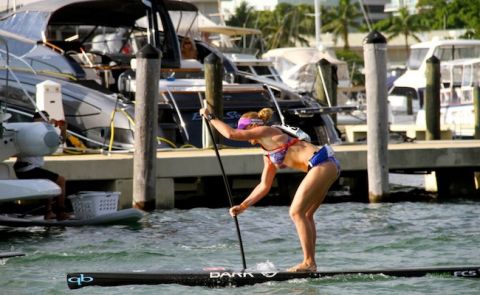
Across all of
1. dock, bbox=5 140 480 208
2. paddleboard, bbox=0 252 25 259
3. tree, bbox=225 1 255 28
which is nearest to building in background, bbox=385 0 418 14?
tree, bbox=225 1 255 28

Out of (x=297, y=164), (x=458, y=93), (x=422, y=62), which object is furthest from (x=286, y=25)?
(x=297, y=164)

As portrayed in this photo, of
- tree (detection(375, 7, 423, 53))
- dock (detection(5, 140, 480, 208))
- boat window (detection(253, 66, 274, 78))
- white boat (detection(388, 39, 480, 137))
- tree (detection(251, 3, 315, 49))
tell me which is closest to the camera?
dock (detection(5, 140, 480, 208))

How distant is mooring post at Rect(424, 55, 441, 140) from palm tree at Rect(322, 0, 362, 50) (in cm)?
7107

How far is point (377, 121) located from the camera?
62.7 ft

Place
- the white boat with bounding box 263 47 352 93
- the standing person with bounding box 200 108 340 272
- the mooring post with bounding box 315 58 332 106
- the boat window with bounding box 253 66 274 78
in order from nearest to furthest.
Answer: the standing person with bounding box 200 108 340 272 → the mooring post with bounding box 315 58 332 106 → the boat window with bounding box 253 66 274 78 → the white boat with bounding box 263 47 352 93

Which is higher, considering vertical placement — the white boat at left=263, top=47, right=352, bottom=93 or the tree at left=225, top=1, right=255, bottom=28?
the tree at left=225, top=1, right=255, bottom=28

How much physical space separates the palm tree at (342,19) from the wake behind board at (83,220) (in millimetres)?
78710

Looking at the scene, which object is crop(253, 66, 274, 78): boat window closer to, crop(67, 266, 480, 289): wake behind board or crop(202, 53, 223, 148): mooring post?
crop(202, 53, 223, 148): mooring post

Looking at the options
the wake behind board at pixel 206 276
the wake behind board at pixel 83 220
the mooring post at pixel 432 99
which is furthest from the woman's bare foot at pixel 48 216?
the mooring post at pixel 432 99

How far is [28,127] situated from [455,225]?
5790 mm

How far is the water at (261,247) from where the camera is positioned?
12938mm

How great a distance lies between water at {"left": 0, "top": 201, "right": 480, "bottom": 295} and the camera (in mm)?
12938

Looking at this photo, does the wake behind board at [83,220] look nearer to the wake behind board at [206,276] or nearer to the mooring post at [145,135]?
the mooring post at [145,135]

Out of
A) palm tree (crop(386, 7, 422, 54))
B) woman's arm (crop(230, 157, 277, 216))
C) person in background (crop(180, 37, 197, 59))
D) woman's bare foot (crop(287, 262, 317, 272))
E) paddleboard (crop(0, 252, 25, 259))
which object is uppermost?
person in background (crop(180, 37, 197, 59))
